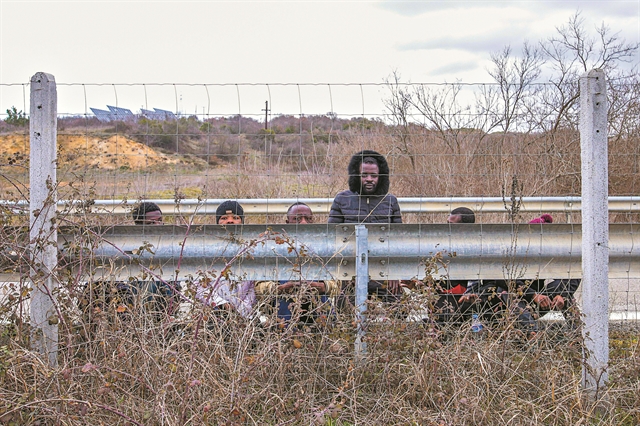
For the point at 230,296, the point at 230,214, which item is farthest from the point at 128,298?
the point at 230,214

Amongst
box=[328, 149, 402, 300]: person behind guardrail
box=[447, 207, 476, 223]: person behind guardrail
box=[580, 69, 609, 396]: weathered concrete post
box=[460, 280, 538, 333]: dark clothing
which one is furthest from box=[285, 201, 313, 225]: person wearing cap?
box=[580, 69, 609, 396]: weathered concrete post

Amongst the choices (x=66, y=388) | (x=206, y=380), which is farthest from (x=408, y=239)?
(x=66, y=388)

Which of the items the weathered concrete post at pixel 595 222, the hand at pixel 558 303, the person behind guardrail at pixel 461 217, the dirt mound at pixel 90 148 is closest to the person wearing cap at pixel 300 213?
the dirt mound at pixel 90 148

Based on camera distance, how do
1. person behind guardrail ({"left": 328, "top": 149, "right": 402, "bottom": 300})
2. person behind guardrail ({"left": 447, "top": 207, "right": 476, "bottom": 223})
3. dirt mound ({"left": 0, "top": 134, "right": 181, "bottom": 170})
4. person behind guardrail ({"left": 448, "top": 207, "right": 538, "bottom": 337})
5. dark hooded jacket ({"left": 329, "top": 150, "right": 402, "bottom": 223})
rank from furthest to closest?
person behind guardrail ({"left": 447, "top": 207, "right": 476, "bottom": 223}) < dark hooded jacket ({"left": 329, "top": 150, "right": 402, "bottom": 223}) < dirt mound ({"left": 0, "top": 134, "right": 181, "bottom": 170}) < person behind guardrail ({"left": 328, "top": 149, "right": 402, "bottom": 300}) < person behind guardrail ({"left": 448, "top": 207, "right": 538, "bottom": 337})

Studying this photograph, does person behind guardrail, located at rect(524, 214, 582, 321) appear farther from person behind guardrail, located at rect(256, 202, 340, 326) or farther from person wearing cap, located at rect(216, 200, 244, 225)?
person wearing cap, located at rect(216, 200, 244, 225)

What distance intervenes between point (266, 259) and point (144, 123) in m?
1.66

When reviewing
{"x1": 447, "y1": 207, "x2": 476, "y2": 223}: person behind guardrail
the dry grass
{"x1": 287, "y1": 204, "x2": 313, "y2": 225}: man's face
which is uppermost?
{"x1": 287, "y1": 204, "x2": 313, "y2": 225}: man's face

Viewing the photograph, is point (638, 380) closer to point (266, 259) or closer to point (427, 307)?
point (427, 307)

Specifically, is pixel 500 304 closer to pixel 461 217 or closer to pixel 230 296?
pixel 230 296

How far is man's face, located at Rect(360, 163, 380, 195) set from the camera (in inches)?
235

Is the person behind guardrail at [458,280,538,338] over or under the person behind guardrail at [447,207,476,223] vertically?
under

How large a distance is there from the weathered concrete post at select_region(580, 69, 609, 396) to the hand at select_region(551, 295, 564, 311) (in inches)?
15.5

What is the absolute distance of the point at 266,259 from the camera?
14.4 feet

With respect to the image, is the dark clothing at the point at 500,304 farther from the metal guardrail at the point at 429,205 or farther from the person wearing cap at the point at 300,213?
the metal guardrail at the point at 429,205
